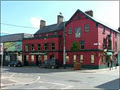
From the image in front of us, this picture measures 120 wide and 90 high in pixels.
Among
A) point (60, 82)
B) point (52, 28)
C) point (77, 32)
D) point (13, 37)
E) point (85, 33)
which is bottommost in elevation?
point (60, 82)

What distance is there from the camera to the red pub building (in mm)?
30828

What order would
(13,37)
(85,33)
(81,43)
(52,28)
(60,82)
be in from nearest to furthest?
(60,82)
(85,33)
(81,43)
(52,28)
(13,37)

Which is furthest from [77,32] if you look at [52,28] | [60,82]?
[60,82]

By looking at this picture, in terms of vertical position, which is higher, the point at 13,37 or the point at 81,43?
the point at 13,37

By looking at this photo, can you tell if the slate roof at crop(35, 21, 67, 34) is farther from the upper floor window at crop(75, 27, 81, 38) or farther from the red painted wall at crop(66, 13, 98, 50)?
the upper floor window at crop(75, 27, 81, 38)

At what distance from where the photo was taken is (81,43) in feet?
108

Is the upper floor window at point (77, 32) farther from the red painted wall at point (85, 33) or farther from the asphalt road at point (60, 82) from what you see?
the asphalt road at point (60, 82)

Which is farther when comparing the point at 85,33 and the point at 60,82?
the point at 85,33

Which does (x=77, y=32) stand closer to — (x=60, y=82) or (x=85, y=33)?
(x=85, y=33)

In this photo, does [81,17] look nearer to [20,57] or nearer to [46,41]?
[46,41]

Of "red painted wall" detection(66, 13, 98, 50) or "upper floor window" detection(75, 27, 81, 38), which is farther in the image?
"upper floor window" detection(75, 27, 81, 38)

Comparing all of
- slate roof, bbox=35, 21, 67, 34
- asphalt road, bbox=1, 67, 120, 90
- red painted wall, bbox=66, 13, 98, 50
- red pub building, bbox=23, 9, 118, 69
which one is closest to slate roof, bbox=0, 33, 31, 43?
slate roof, bbox=35, 21, 67, 34

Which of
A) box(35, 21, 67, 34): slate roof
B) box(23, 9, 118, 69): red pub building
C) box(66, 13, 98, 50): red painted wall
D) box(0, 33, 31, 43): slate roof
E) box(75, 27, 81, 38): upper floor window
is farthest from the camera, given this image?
box(0, 33, 31, 43): slate roof

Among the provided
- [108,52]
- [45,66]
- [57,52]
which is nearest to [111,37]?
[108,52]
